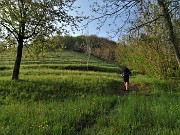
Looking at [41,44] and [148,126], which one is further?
[41,44]

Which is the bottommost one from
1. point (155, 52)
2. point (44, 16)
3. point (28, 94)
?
point (28, 94)

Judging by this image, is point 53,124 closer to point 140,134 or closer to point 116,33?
point 140,134

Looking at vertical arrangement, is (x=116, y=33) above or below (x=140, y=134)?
above

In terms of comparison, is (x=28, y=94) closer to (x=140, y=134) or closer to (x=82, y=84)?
(x=82, y=84)

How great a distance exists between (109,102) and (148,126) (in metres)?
4.83

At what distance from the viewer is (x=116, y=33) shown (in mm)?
11414

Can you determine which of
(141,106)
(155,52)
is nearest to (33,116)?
(141,106)

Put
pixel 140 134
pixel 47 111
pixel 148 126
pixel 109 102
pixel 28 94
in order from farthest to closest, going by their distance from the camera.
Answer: pixel 28 94
pixel 109 102
pixel 47 111
pixel 148 126
pixel 140 134

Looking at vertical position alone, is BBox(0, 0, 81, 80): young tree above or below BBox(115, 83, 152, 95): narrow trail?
above

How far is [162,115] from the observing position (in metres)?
10.5

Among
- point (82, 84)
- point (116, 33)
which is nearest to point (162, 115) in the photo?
point (116, 33)

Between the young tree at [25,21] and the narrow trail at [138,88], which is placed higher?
the young tree at [25,21]

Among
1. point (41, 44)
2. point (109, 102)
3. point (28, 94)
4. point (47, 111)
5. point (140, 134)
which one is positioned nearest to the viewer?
point (140, 134)

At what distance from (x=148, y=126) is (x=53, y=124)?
3.06m
